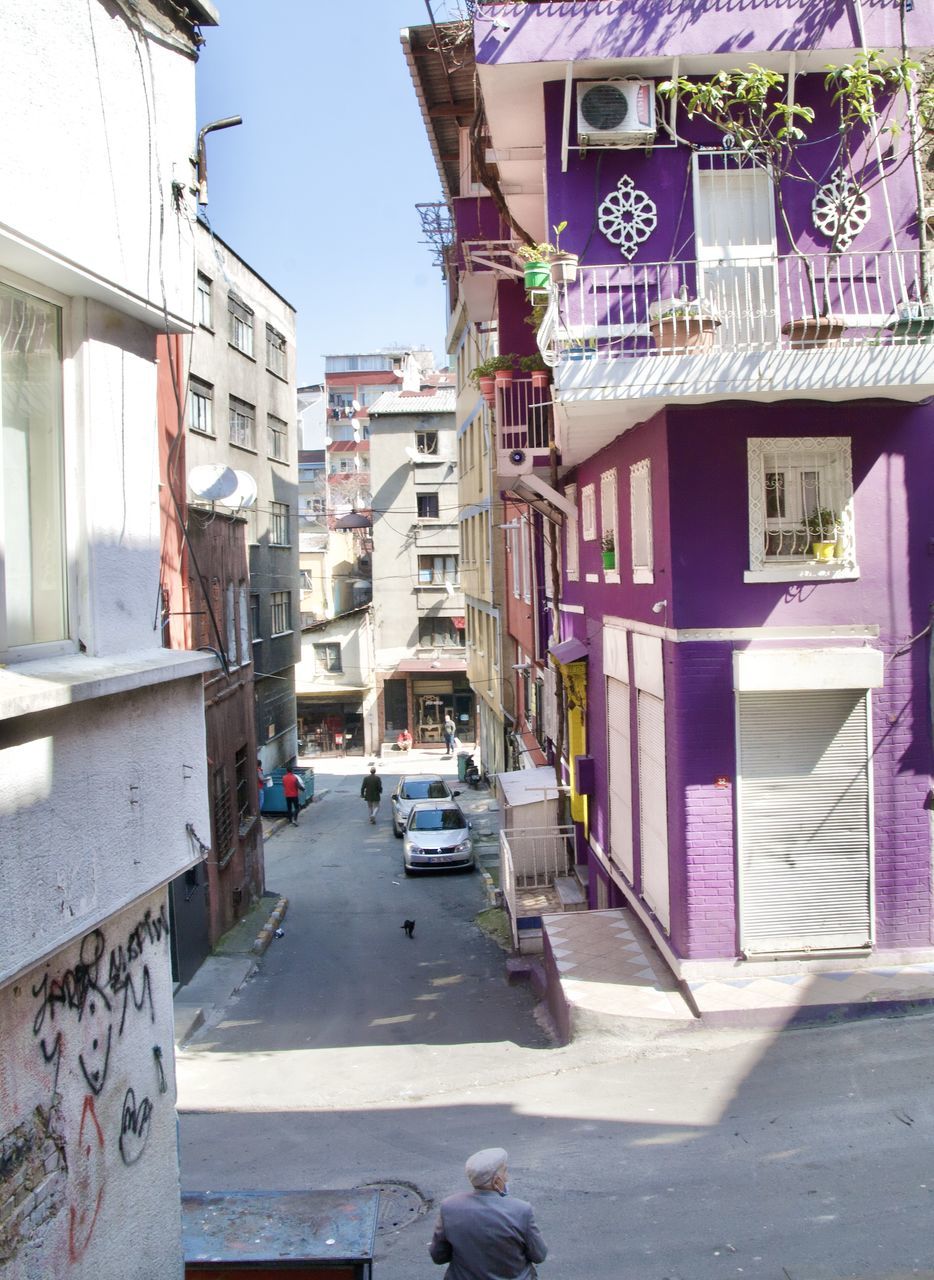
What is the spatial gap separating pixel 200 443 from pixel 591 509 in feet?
47.6

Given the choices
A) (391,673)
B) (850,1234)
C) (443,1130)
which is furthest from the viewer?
(391,673)

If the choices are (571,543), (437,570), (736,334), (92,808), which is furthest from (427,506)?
(92,808)

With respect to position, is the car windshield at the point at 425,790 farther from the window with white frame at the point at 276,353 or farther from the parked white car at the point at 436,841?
the window with white frame at the point at 276,353

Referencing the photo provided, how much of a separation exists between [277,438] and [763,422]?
26901 mm

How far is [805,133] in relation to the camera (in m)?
10.8

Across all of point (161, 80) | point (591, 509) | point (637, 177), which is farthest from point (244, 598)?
point (161, 80)

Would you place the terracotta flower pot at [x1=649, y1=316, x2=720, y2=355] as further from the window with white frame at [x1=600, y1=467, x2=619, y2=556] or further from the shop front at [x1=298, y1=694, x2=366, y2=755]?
the shop front at [x1=298, y1=694, x2=366, y2=755]

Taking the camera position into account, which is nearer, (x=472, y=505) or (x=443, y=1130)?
(x=443, y=1130)

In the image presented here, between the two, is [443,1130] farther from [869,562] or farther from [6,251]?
[6,251]

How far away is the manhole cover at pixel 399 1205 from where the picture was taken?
7.12 meters

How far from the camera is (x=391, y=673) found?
4541cm

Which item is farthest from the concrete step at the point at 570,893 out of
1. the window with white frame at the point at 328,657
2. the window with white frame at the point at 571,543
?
the window with white frame at the point at 328,657

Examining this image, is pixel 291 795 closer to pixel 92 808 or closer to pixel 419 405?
pixel 419 405

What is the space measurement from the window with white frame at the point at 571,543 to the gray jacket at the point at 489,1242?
1248 cm
